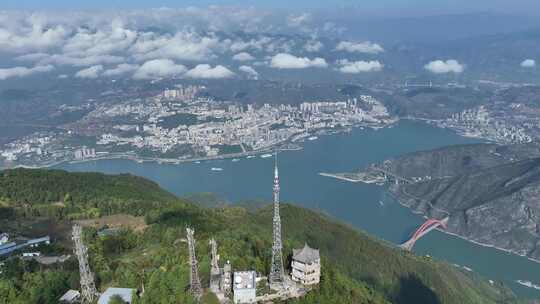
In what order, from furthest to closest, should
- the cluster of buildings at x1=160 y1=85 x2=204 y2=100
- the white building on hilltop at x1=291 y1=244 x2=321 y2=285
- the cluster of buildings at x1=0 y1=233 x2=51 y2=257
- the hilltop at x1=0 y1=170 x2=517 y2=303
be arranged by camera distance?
the cluster of buildings at x1=160 y1=85 x2=204 y2=100 < the cluster of buildings at x1=0 y1=233 x2=51 y2=257 < the white building on hilltop at x1=291 y1=244 x2=321 y2=285 < the hilltop at x1=0 y1=170 x2=517 y2=303

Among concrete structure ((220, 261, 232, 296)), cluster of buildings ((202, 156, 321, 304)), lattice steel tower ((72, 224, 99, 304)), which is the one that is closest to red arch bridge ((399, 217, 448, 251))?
cluster of buildings ((202, 156, 321, 304))

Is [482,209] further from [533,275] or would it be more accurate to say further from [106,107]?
[106,107]

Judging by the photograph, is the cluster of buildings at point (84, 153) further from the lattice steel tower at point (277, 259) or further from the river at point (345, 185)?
the lattice steel tower at point (277, 259)

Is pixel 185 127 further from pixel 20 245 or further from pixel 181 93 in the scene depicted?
pixel 20 245

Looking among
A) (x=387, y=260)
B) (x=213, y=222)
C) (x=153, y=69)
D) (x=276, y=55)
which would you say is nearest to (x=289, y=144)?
(x=387, y=260)

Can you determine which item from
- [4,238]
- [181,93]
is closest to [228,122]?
[181,93]

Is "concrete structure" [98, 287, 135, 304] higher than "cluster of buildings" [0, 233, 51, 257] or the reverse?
higher

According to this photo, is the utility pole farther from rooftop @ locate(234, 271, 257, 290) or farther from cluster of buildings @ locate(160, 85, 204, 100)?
cluster of buildings @ locate(160, 85, 204, 100)
